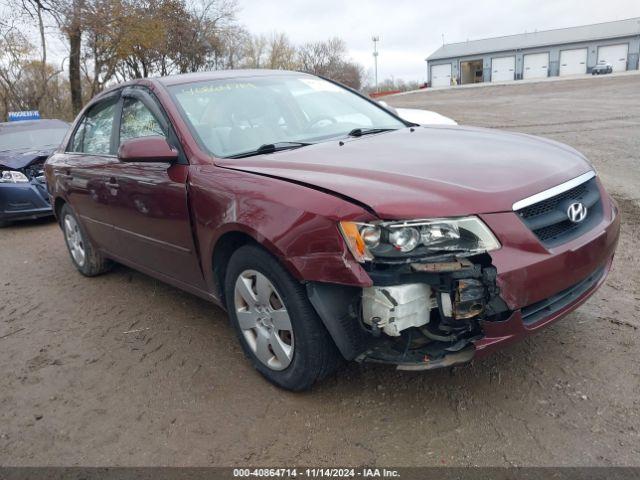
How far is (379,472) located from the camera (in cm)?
224

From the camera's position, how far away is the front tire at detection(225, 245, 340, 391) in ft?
8.33

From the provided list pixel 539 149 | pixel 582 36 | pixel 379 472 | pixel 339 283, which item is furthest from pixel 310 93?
pixel 582 36

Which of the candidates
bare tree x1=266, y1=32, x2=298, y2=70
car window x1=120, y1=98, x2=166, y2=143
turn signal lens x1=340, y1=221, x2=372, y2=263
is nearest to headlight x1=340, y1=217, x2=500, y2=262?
turn signal lens x1=340, y1=221, x2=372, y2=263

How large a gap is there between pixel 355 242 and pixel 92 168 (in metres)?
2.84

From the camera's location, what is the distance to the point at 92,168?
4254mm

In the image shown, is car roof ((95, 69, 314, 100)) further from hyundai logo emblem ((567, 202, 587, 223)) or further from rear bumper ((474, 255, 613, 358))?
rear bumper ((474, 255, 613, 358))

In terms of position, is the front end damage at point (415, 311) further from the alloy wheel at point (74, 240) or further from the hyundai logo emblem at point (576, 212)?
the alloy wheel at point (74, 240)

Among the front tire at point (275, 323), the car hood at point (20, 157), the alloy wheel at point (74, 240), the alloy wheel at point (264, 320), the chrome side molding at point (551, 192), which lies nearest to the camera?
the chrome side molding at point (551, 192)

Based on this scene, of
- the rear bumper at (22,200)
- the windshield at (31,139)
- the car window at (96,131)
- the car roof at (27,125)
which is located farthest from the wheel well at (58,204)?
the car roof at (27,125)

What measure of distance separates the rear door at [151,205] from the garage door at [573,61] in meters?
68.4

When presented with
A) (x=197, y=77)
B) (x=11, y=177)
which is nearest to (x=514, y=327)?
(x=197, y=77)

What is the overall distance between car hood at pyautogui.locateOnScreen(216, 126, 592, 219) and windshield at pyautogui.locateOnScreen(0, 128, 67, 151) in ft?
23.4

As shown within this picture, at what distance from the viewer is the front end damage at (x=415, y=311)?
2.21 metres

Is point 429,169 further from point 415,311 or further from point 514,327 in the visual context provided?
point 514,327
